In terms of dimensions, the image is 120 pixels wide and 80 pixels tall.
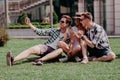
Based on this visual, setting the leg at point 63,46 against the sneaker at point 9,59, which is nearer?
the sneaker at point 9,59

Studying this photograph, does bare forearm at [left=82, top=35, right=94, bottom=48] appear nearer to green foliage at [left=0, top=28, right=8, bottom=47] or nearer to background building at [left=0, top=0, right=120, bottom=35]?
green foliage at [left=0, top=28, right=8, bottom=47]

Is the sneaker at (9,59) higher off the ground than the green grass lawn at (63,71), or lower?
higher

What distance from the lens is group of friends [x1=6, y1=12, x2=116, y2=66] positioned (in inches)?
358

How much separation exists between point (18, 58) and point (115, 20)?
16741mm

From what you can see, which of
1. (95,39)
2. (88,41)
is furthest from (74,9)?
(88,41)

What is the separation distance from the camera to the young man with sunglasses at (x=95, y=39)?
906 cm

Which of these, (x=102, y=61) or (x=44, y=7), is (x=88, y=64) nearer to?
(x=102, y=61)

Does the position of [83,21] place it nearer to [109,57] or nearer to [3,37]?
[109,57]

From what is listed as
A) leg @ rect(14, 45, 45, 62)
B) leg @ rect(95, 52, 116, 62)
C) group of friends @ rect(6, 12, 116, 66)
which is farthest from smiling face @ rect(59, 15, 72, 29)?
leg @ rect(95, 52, 116, 62)

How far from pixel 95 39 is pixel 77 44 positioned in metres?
0.40

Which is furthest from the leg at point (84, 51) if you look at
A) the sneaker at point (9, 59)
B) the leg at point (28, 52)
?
the sneaker at point (9, 59)

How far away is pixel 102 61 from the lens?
9.38 metres

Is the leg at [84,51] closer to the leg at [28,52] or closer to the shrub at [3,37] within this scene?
the leg at [28,52]

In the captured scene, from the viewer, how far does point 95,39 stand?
9.22 m
